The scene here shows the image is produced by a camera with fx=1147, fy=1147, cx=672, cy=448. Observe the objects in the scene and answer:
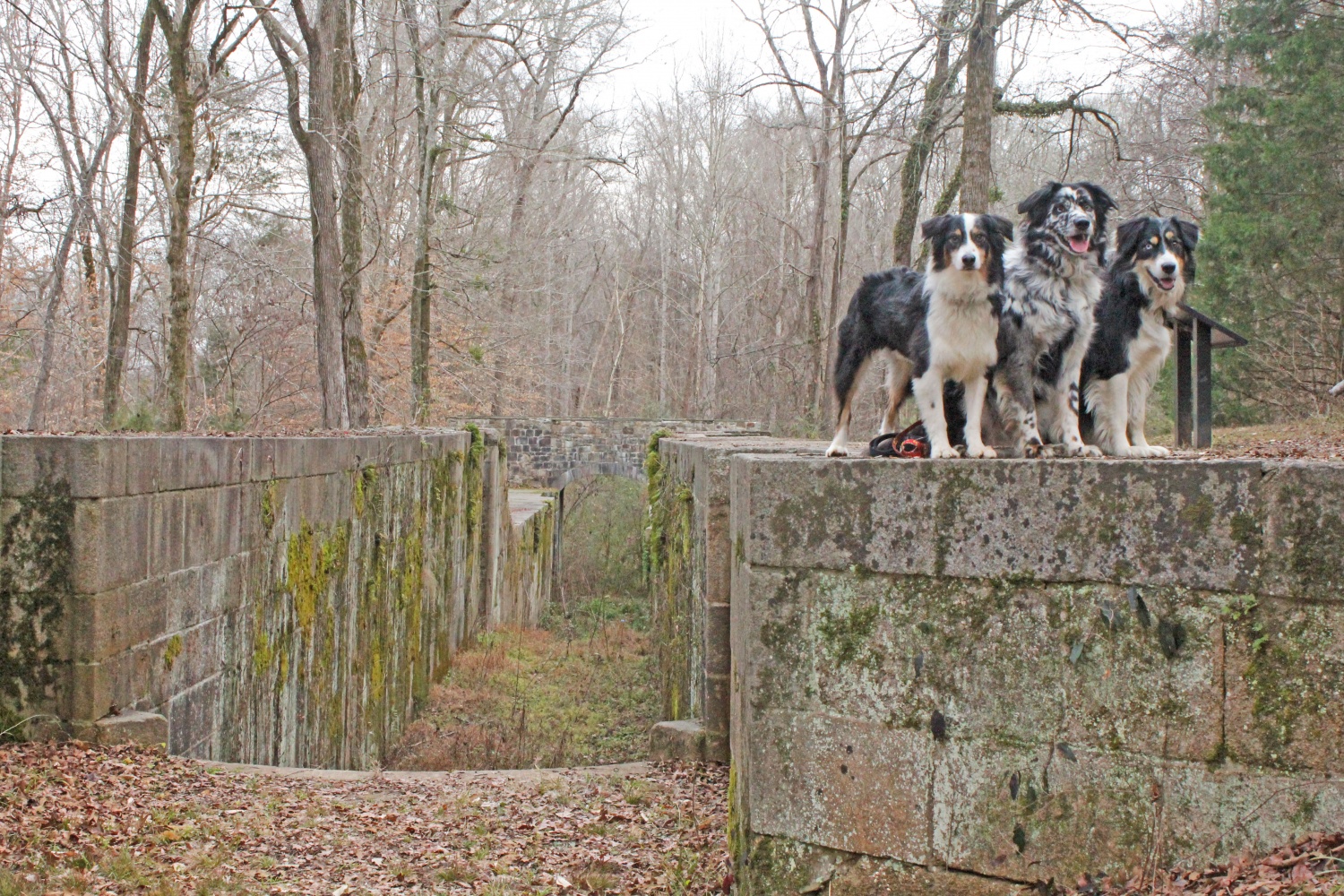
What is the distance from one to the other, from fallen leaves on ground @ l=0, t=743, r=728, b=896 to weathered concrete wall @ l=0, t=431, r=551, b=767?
14.7 inches

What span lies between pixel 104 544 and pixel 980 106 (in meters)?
9.40

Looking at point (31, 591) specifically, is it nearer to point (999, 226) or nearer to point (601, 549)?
point (999, 226)

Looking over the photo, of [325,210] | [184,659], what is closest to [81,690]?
[184,659]

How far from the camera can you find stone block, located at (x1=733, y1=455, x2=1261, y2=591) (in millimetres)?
3299

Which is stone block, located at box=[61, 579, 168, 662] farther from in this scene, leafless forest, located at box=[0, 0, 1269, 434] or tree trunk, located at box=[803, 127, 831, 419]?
tree trunk, located at box=[803, 127, 831, 419]

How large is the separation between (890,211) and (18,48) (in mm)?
23567

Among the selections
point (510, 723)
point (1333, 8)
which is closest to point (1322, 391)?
point (1333, 8)

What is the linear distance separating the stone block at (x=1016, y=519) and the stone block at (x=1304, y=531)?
4 cm

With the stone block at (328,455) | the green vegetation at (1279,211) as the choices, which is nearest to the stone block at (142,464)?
the stone block at (328,455)

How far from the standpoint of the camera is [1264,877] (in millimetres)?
3154

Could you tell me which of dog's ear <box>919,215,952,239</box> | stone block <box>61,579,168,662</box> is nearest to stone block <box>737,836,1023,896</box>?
dog's ear <box>919,215,952,239</box>

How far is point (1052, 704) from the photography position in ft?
11.4

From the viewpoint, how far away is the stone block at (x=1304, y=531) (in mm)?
3172

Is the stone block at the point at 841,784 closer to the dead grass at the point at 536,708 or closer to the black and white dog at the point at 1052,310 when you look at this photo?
the black and white dog at the point at 1052,310
